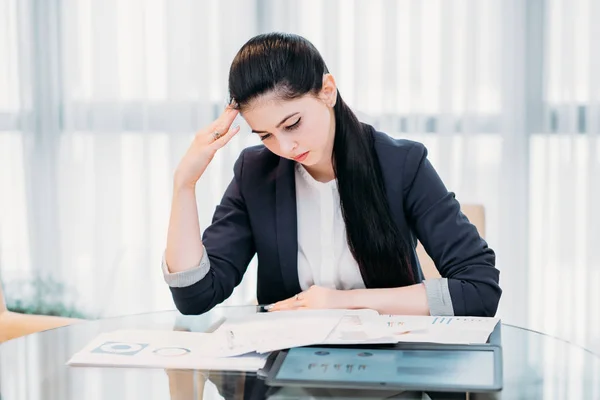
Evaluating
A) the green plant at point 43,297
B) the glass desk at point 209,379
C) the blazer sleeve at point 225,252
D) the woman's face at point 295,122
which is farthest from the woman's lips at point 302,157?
the green plant at point 43,297

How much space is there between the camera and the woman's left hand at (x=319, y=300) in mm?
1641

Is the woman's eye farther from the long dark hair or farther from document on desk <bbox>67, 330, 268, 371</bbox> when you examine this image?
document on desk <bbox>67, 330, 268, 371</bbox>

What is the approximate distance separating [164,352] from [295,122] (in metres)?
0.56

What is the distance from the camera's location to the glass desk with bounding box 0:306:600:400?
4.02 feet

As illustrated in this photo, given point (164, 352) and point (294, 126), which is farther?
point (294, 126)

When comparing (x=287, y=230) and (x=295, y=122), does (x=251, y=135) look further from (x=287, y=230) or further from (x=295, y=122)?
(x=295, y=122)

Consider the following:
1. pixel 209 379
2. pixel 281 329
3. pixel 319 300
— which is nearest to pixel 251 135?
pixel 319 300

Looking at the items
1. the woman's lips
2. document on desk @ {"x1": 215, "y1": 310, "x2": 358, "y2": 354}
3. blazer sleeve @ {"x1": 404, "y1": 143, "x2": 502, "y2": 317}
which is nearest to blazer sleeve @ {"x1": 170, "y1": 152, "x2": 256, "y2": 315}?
document on desk @ {"x1": 215, "y1": 310, "x2": 358, "y2": 354}

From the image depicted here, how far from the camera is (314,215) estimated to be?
189 centimetres

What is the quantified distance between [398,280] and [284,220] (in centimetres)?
30

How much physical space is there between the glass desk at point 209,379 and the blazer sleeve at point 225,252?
251mm

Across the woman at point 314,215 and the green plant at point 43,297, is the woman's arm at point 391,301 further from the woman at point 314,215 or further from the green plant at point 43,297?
the green plant at point 43,297

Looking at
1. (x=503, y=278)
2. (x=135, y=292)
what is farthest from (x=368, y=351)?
(x=135, y=292)

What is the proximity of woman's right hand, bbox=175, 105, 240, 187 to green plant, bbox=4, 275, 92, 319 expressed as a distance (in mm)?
1934
